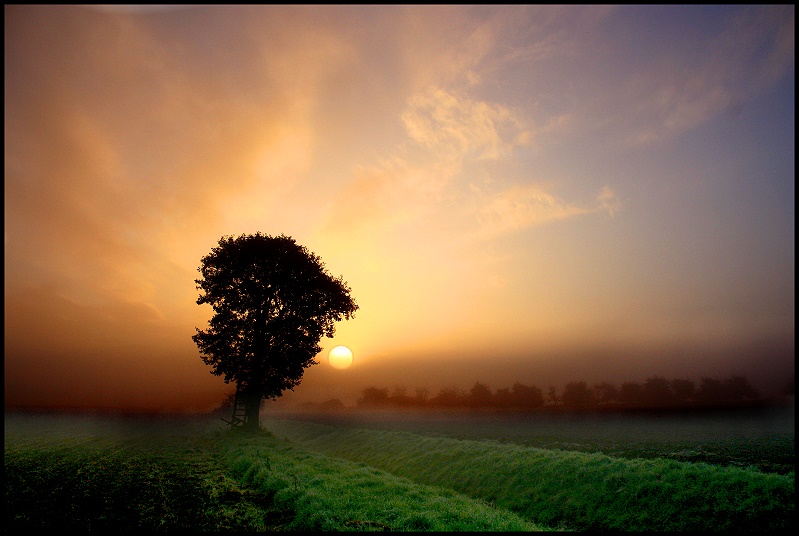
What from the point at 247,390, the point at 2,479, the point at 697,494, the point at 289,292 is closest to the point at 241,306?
the point at 289,292

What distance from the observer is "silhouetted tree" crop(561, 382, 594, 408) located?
7559 inches

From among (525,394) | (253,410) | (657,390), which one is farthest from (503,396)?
(253,410)

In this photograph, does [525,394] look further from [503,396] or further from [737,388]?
[737,388]

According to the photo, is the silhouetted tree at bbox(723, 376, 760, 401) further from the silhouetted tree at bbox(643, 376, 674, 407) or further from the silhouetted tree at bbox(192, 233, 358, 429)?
the silhouetted tree at bbox(192, 233, 358, 429)

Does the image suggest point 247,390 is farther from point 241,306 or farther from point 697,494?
point 697,494

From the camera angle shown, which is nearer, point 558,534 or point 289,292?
point 558,534

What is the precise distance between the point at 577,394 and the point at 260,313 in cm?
19658

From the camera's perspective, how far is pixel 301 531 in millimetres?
12906

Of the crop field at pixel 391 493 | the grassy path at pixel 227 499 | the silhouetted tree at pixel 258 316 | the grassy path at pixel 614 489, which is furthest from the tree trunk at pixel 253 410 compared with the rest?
the grassy path at pixel 614 489

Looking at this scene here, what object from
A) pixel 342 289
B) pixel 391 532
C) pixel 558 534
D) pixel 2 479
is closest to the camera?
pixel 391 532

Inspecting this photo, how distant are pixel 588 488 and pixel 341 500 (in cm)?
1314

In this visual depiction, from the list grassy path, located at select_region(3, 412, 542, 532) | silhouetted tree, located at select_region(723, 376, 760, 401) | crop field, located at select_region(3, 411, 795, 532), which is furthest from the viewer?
silhouetted tree, located at select_region(723, 376, 760, 401)

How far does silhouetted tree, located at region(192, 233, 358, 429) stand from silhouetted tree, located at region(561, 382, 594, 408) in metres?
183

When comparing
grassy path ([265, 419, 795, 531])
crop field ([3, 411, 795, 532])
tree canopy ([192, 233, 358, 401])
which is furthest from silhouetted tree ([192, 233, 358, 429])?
grassy path ([265, 419, 795, 531])
